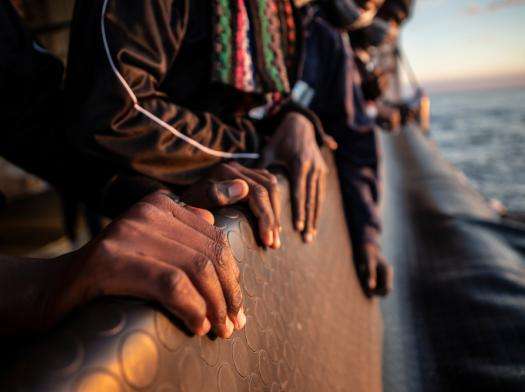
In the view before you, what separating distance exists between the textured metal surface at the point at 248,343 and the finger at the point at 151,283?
11 mm

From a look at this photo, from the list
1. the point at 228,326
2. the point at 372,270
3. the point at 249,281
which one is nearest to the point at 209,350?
the point at 228,326

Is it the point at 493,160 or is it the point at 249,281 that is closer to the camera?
the point at 249,281

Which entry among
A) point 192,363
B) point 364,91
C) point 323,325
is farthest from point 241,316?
point 364,91

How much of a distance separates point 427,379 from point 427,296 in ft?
1.56

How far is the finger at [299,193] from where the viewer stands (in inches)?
29.2

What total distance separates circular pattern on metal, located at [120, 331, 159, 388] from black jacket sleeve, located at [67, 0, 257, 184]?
467mm

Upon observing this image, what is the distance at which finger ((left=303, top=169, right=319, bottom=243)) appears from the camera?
776 millimetres

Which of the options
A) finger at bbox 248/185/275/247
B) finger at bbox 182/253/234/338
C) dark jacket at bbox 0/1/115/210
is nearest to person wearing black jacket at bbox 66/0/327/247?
finger at bbox 248/185/275/247

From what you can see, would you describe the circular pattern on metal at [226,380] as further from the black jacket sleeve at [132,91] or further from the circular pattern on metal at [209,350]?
the black jacket sleeve at [132,91]

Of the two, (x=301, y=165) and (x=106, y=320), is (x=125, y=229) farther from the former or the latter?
(x=301, y=165)

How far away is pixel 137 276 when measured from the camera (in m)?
0.32

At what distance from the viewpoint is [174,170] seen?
788mm

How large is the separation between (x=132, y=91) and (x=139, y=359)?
0.51 metres

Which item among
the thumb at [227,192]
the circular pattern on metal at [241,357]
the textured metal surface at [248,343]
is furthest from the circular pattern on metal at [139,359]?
the thumb at [227,192]
